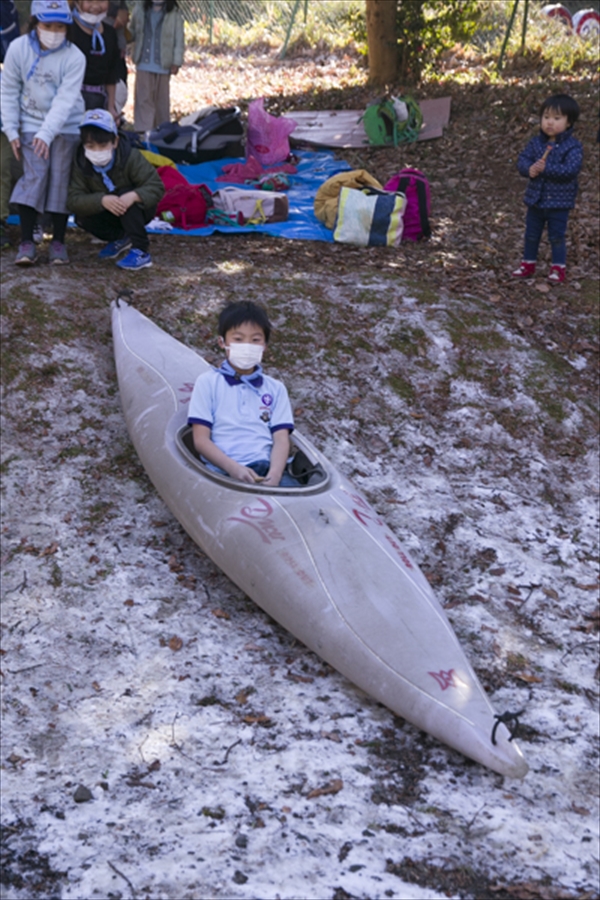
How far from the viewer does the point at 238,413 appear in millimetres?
4562

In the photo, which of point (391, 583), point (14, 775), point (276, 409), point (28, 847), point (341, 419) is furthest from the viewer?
point (341, 419)

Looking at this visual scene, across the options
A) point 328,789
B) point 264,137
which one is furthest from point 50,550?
point 264,137

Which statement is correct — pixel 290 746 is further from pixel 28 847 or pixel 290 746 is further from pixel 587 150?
pixel 587 150

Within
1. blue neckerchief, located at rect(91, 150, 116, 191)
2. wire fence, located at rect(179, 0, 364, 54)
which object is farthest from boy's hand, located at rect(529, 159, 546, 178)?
wire fence, located at rect(179, 0, 364, 54)

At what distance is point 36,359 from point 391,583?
3228 millimetres

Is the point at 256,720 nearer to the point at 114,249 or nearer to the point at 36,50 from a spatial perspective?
the point at 114,249

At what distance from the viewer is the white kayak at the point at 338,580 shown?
3.48 m

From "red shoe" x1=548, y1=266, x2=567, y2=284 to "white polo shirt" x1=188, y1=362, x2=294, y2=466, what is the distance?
12.8 ft

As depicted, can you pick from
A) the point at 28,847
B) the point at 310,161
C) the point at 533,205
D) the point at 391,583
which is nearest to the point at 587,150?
the point at 310,161

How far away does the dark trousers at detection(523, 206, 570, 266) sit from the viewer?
23.6 feet

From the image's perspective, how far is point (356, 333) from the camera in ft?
22.0

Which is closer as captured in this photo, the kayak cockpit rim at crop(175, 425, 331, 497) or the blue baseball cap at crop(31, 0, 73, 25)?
the kayak cockpit rim at crop(175, 425, 331, 497)

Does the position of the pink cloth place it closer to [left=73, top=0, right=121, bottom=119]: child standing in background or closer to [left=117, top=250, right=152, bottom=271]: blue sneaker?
[left=73, top=0, right=121, bottom=119]: child standing in background

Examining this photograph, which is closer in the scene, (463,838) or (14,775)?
(463,838)
